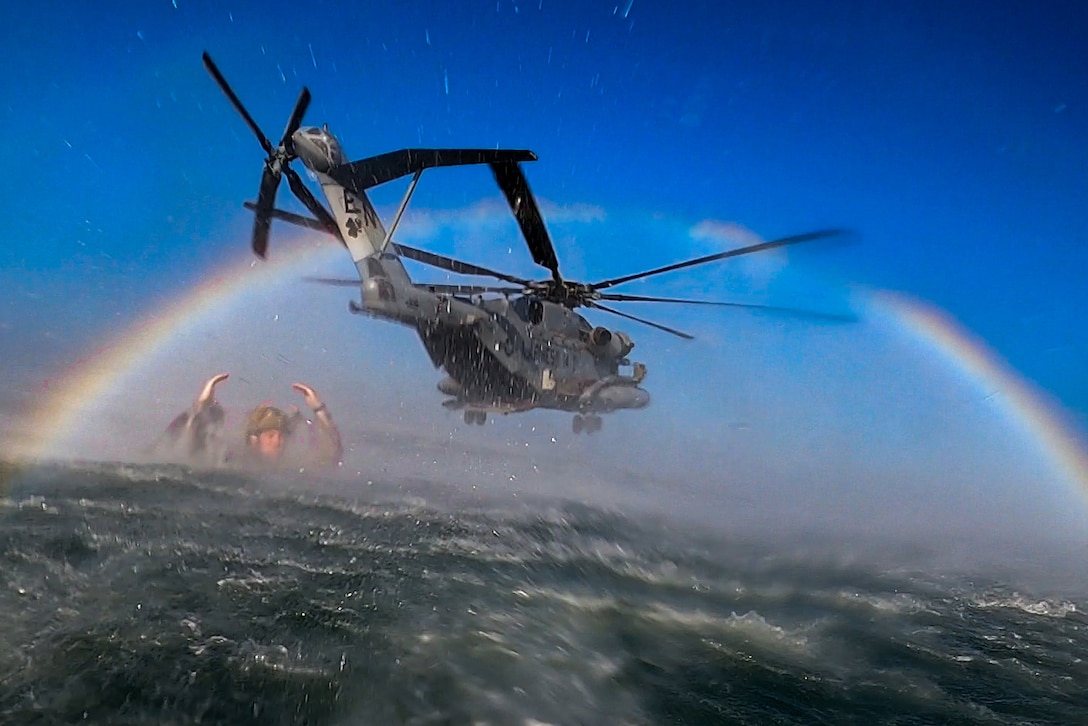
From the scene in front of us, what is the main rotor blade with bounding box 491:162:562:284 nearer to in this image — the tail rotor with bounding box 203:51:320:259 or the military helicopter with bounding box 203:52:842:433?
the military helicopter with bounding box 203:52:842:433

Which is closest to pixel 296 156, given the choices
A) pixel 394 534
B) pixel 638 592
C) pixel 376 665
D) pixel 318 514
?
pixel 318 514

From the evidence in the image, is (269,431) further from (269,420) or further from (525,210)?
(525,210)

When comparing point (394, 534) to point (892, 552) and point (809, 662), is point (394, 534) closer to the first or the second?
point (809, 662)

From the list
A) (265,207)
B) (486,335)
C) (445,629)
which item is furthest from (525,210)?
(445,629)

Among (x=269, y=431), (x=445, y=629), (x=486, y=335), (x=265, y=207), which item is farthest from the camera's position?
(x=486, y=335)

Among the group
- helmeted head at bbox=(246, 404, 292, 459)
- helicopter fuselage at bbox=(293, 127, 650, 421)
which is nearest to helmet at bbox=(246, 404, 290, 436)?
helmeted head at bbox=(246, 404, 292, 459)

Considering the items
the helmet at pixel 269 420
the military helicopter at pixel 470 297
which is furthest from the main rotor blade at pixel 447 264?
the helmet at pixel 269 420
